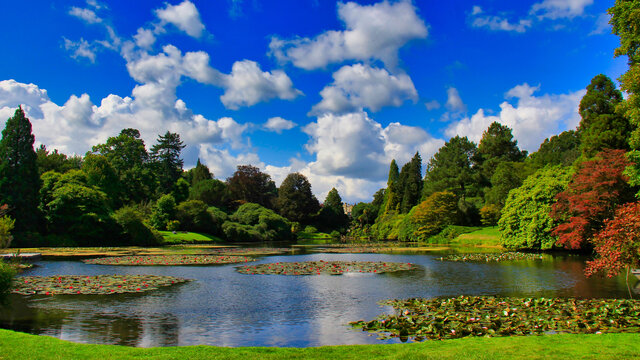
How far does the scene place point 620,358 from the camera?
784cm

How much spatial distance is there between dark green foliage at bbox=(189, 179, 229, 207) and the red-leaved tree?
87.4 metres

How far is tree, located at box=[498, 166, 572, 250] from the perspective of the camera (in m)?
45.5

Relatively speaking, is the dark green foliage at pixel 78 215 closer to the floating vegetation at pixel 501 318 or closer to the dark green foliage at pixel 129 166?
the dark green foliage at pixel 129 166

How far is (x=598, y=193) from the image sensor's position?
3403cm

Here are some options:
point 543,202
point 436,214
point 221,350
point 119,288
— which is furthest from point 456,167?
point 221,350

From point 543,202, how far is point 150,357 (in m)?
47.7

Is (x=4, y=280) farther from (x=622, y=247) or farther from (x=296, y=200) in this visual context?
(x=296, y=200)

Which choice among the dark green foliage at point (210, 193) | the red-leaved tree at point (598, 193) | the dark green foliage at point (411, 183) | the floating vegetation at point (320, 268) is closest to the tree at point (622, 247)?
the floating vegetation at point (320, 268)

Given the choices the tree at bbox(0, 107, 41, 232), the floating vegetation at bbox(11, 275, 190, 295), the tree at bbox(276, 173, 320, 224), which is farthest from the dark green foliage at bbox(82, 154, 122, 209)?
the floating vegetation at bbox(11, 275, 190, 295)

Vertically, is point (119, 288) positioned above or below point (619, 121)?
below

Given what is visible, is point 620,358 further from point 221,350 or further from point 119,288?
point 119,288

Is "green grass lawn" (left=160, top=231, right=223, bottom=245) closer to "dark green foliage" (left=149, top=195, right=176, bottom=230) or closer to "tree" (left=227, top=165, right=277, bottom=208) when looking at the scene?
"dark green foliage" (left=149, top=195, right=176, bottom=230)

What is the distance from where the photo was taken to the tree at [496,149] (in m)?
99.6

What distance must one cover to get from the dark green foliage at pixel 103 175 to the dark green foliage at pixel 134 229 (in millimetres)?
15153
